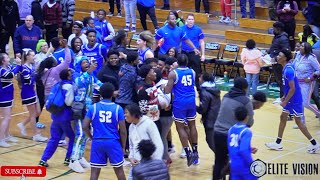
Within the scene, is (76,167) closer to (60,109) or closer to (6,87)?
(60,109)

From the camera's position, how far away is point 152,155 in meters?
8.30

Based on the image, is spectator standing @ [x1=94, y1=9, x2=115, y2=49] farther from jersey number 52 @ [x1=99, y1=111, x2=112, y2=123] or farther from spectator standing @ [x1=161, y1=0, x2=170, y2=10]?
jersey number 52 @ [x1=99, y1=111, x2=112, y2=123]

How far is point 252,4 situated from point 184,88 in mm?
9042

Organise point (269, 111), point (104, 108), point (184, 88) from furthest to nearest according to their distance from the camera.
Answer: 1. point (269, 111)
2. point (184, 88)
3. point (104, 108)

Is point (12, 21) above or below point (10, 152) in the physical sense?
above

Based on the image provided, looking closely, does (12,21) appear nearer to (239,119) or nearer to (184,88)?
(184,88)

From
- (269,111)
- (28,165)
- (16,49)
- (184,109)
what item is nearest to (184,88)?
(184,109)

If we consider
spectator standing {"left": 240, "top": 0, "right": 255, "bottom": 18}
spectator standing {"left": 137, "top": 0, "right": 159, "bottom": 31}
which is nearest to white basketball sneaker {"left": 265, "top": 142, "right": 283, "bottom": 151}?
spectator standing {"left": 137, "top": 0, "right": 159, "bottom": 31}

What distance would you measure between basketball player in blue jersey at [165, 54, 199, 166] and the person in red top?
7.74m

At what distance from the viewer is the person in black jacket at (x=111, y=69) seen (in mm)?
11602

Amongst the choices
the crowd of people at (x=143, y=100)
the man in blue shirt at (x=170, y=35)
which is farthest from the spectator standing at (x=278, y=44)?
the man in blue shirt at (x=170, y=35)

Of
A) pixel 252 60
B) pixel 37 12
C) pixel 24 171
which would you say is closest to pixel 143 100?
pixel 24 171

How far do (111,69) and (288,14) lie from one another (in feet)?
23.5

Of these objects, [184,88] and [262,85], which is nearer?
[184,88]
